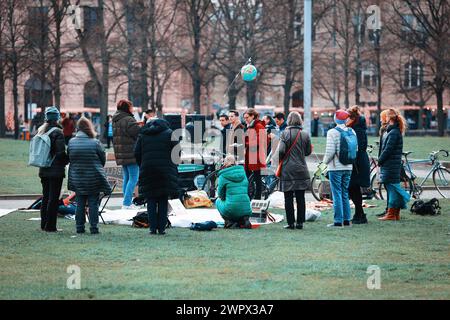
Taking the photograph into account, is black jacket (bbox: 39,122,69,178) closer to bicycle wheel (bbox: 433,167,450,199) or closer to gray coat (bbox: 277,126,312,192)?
gray coat (bbox: 277,126,312,192)

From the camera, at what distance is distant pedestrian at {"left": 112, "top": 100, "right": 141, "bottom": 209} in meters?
18.5

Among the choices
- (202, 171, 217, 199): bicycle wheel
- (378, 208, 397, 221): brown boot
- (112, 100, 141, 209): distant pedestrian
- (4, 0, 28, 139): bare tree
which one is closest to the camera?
(378, 208, 397, 221): brown boot

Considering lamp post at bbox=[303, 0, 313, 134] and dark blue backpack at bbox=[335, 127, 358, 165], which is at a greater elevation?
lamp post at bbox=[303, 0, 313, 134]

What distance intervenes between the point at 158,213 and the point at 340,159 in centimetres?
297

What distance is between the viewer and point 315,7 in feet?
195

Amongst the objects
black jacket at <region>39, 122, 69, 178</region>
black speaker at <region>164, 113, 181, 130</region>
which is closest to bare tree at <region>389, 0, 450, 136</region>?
black speaker at <region>164, 113, 181, 130</region>

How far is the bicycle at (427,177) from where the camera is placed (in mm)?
21703

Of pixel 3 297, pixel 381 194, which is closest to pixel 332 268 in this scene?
pixel 3 297

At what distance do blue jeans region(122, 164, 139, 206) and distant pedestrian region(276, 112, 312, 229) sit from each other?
10.7ft

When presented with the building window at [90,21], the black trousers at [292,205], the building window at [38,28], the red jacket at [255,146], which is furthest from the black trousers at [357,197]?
the building window at [38,28]

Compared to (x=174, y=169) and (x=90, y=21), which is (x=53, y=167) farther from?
(x=90, y=21)
